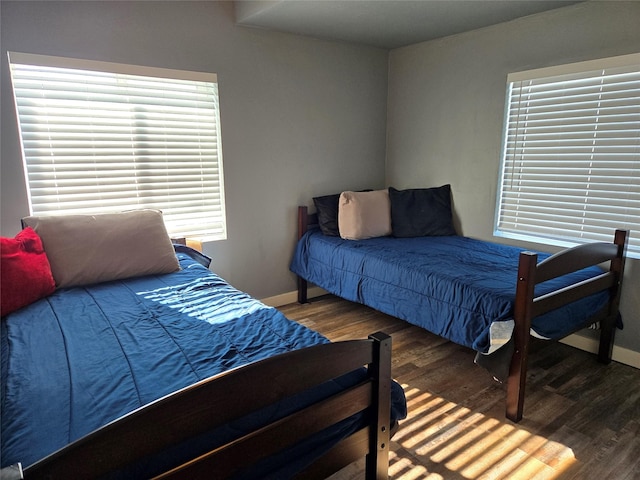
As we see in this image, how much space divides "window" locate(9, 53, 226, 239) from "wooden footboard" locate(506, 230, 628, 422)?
2127 millimetres

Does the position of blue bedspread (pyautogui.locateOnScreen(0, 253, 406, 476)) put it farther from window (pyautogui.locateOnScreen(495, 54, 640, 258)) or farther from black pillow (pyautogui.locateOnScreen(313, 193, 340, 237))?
window (pyautogui.locateOnScreen(495, 54, 640, 258))

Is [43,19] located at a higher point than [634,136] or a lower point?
higher

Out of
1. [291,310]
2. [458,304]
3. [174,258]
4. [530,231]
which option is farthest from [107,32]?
[530,231]

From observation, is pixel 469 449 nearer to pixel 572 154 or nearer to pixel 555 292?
pixel 555 292

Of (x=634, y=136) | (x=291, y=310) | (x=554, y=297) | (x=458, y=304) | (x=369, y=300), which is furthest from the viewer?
(x=291, y=310)

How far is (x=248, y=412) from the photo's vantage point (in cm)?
97

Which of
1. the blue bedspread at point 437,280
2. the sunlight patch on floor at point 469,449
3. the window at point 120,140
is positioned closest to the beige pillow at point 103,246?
the window at point 120,140

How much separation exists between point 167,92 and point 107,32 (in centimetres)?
46

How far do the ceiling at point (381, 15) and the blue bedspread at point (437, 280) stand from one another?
1601 millimetres

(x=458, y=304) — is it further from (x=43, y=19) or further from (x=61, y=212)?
(x=43, y=19)

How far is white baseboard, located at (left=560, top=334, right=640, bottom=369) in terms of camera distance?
2458 millimetres

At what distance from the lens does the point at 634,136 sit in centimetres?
238

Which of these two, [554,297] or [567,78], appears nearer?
[554,297]

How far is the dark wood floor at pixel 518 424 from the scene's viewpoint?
1.67m
